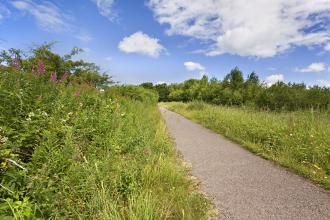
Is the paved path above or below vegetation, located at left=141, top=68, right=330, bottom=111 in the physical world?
below

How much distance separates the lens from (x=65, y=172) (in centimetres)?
320

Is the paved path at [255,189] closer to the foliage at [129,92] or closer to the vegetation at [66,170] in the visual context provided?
the vegetation at [66,170]

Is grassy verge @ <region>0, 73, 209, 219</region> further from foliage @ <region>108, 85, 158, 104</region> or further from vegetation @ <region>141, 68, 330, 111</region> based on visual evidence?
vegetation @ <region>141, 68, 330, 111</region>

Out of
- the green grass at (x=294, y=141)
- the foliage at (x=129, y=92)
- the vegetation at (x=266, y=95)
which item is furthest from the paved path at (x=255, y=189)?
the vegetation at (x=266, y=95)

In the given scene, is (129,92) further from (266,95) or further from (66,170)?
(266,95)

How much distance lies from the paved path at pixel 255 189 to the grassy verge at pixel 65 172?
23.0 inches

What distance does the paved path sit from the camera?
3943 millimetres

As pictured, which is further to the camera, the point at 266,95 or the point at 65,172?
the point at 266,95

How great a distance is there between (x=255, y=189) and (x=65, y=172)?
3435mm

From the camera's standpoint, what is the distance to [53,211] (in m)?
2.72

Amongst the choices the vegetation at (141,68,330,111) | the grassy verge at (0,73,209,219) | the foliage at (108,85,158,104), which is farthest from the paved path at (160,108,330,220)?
the vegetation at (141,68,330,111)

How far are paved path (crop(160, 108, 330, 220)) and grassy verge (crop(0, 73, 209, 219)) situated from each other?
0.58m

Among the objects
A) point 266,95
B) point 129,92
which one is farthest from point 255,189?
point 266,95

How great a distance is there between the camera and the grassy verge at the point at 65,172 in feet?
8.69
